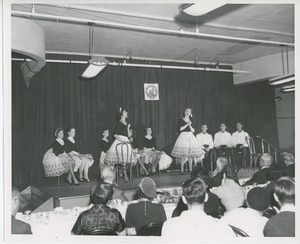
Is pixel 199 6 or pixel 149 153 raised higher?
pixel 199 6

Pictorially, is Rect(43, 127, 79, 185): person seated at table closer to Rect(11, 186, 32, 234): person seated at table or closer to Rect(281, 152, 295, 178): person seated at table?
Rect(11, 186, 32, 234): person seated at table

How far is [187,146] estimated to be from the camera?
6.23 meters

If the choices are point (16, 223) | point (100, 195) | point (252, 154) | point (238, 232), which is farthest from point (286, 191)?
point (16, 223)

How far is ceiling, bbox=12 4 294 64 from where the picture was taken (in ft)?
15.7

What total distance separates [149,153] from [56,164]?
1.91m

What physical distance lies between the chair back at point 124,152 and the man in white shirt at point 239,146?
1.79m

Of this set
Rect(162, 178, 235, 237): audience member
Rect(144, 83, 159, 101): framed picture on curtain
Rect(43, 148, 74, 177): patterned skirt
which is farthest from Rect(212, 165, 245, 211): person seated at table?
Rect(144, 83, 159, 101): framed picture on curtain

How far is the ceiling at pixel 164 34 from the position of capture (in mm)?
4773

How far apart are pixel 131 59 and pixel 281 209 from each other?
477 centimetres

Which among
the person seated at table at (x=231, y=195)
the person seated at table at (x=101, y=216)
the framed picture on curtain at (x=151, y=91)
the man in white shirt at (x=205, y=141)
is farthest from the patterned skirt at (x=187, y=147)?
the person seated at table at (x=101, y=216)

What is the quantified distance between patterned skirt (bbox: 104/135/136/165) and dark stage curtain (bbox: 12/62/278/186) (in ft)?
1.36

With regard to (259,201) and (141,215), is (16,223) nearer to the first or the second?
(141,215)

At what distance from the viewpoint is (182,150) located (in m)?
6.32

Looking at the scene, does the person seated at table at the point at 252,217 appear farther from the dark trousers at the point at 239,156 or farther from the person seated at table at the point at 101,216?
the dark trousers at the point at 239,156
